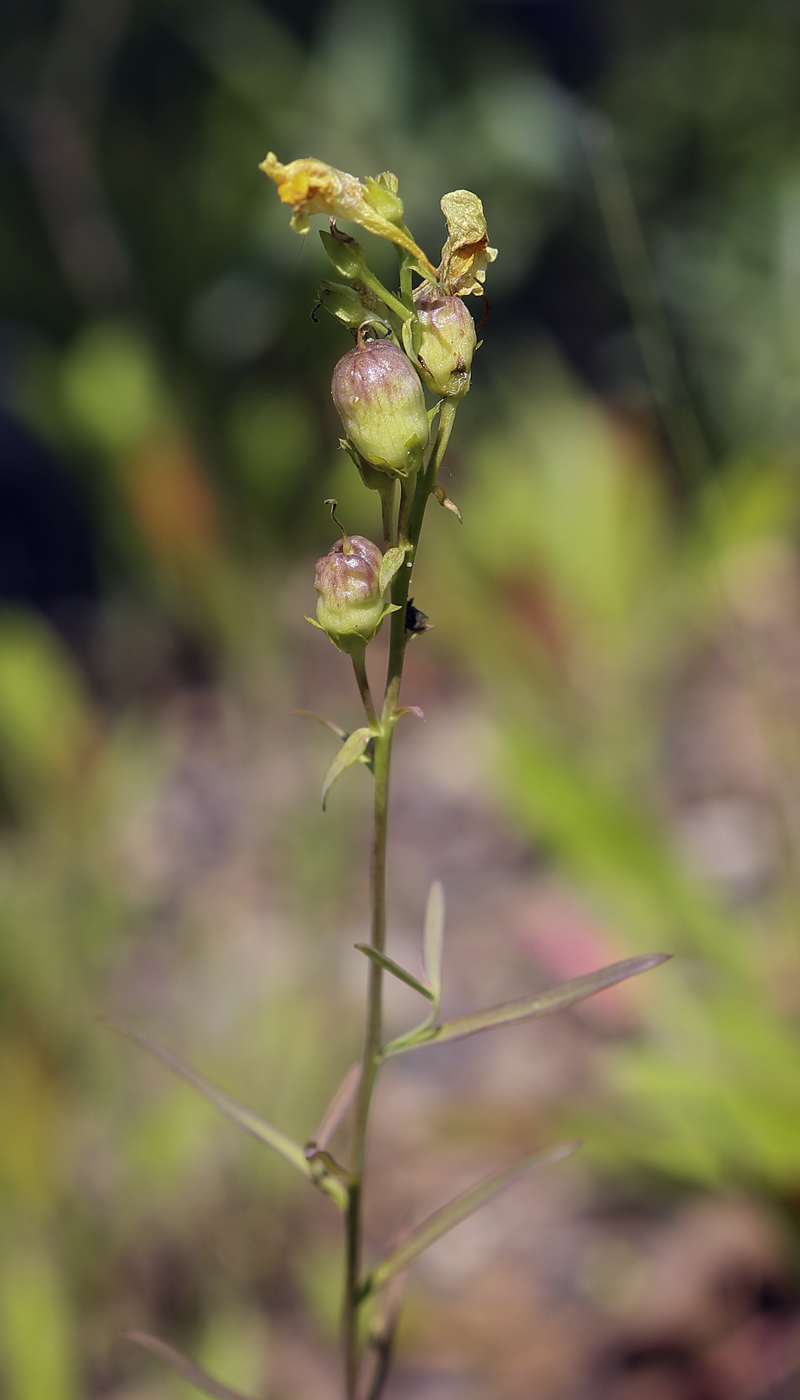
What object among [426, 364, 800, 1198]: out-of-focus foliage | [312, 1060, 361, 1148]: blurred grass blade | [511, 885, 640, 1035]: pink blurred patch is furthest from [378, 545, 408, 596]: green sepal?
[511, 885, 640, 1035]: pink blurred patch

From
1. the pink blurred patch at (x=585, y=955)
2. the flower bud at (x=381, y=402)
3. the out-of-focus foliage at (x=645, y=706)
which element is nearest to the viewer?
the flower bud at (x=381, y=402)

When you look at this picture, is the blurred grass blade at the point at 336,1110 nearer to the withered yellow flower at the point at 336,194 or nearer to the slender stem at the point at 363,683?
the slender stem at the point at 363,683

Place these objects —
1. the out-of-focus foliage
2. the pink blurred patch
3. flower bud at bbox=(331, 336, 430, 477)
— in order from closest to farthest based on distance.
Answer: flower bud at bbox=(331, 336, 430, 477) → the out-of-focus foliage → the pink blurred patch

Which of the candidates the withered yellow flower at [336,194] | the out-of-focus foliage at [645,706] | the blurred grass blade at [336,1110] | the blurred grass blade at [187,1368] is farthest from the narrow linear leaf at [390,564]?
the out-of-focus foliage at [645,706]

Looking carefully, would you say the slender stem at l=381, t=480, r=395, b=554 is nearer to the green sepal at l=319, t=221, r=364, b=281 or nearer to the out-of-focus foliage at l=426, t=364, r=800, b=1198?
the green sepal at l=319, t=221, r=364, b=281

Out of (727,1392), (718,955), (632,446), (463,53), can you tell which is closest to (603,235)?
(463,53)

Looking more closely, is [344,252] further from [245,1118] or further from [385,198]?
[245,1118]
